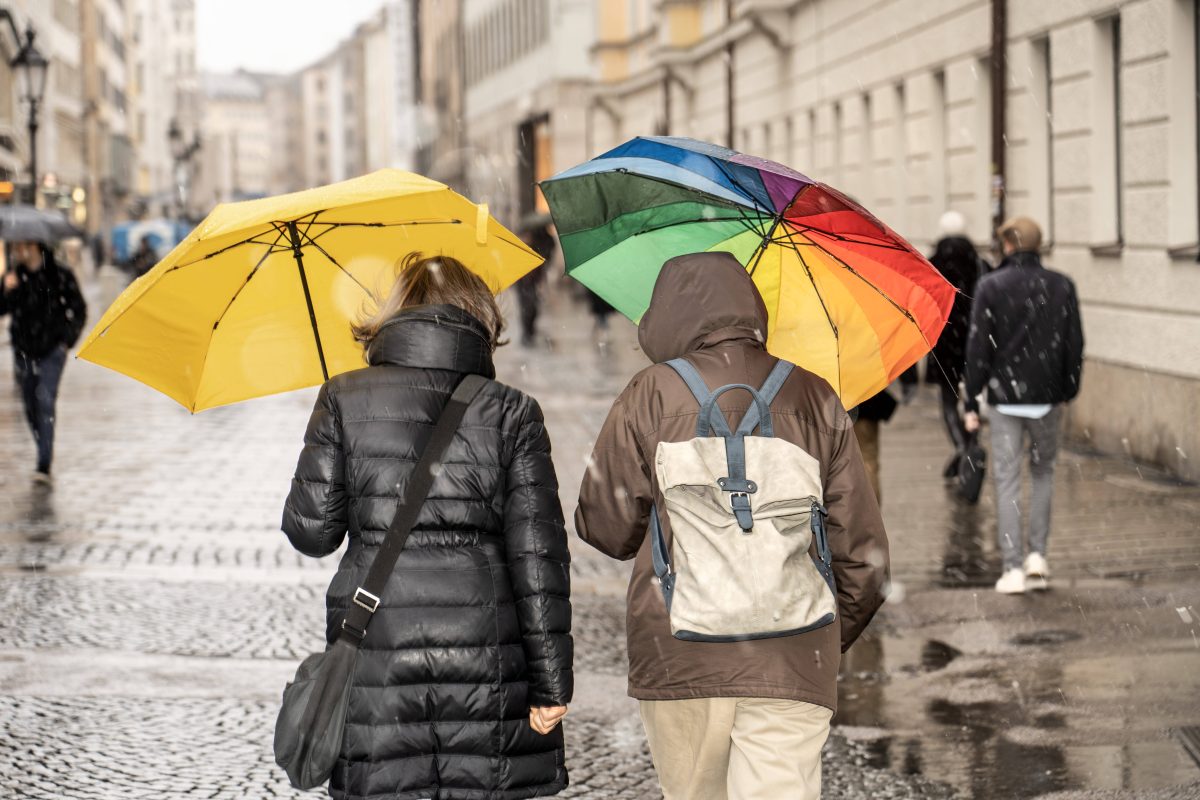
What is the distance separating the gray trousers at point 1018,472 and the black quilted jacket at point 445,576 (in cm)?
535

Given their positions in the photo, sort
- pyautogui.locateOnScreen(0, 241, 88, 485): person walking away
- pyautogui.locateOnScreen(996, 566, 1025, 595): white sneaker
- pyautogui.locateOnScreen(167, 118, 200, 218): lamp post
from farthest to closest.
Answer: pyautogui.locateOnScreen(167, 118, 200, 218): lamp post < pyautogui.locateOnScreen(0, 241, 88, 485): person walking away < pyautogui.locateOnScreen(996, 566, 1025, 595): white sneaker

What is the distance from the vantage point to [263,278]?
4867 mm

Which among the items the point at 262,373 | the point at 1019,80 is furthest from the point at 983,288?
the point at 1019,80

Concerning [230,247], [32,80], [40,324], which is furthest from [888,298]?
[32,80]

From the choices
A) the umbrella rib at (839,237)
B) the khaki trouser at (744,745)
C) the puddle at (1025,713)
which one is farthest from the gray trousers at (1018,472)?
the khaki trouser at (744,745)

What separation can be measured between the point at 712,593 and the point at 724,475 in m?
0.23

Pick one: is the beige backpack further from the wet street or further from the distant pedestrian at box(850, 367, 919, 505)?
the distant pedestrian at box(850, 367, 919, 505)

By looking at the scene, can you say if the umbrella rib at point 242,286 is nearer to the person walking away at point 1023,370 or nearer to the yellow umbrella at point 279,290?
the yellow umbrella at point 279,290

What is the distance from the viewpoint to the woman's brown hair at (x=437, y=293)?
13.6 ft

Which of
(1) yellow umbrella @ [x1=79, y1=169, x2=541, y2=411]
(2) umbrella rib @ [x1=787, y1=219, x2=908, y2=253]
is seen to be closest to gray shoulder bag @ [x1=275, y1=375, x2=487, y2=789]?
(1) yellow umbrella @ [x1=79, y1=169, x2=541, y2=411]

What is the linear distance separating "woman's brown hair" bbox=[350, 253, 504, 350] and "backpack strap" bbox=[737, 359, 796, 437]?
65cm

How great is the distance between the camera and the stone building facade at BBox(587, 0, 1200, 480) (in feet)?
44.4

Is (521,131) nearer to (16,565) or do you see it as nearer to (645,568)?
(16,565)

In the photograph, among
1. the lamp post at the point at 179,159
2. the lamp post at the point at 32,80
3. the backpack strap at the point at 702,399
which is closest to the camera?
the backpack strap at the point at 702,399
